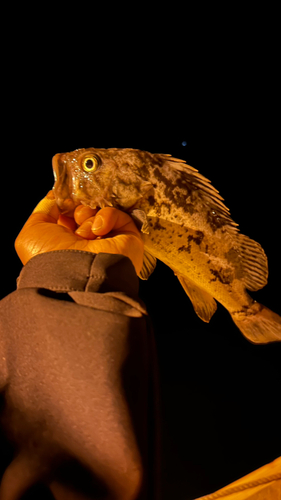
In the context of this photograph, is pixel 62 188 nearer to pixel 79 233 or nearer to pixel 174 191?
pixel 79 233

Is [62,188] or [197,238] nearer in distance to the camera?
[62,188]

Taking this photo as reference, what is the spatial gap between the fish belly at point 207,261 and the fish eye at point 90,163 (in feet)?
1.48

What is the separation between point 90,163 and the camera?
2.00 m

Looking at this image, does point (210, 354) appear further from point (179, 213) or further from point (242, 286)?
point (179, 213)

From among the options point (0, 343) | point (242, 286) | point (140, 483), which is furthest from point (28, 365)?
point (242, 286)

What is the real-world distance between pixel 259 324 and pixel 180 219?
68cm

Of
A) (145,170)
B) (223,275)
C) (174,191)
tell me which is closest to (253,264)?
(223,275)

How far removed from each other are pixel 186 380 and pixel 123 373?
2.21m

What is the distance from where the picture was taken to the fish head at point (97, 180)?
196cm

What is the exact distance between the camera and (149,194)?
6.70ft

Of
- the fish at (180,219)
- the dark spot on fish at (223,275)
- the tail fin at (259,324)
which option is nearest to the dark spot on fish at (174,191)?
the fish at (180,219)

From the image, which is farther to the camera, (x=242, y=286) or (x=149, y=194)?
(x=242, y=286)

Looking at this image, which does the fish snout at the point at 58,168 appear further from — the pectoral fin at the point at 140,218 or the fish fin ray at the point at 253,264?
the fish fin ray at the point at 253,264

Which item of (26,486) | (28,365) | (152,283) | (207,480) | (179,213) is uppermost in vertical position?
(179,213)
